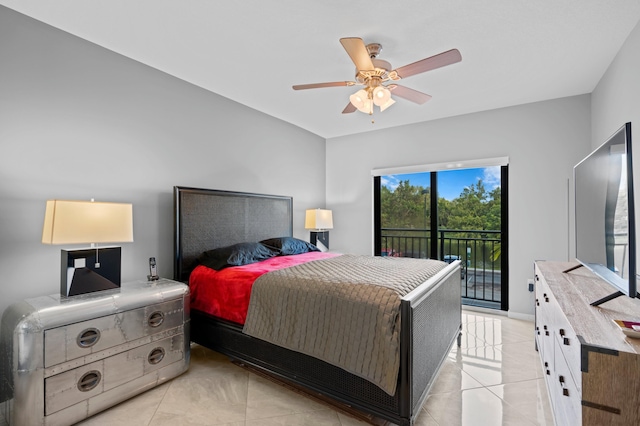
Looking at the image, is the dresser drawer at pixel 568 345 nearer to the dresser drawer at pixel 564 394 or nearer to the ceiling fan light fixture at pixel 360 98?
the dresser drawer at pixel 564 394

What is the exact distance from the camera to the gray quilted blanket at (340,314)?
1.67 meters

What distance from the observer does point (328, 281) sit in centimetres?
204

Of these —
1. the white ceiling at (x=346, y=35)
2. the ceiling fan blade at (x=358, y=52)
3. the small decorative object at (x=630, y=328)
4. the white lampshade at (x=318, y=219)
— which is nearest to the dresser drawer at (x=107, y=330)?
the white ceiling at (x=346, y=35)

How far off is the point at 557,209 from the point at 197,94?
4.25 metres

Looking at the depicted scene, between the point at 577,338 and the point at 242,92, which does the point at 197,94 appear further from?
the point at 577,338

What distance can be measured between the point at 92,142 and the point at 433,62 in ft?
8.64

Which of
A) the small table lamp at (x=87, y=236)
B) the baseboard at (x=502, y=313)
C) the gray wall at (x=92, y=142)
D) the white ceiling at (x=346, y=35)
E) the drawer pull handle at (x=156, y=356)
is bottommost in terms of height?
the baseboard at (x=502, y=313)

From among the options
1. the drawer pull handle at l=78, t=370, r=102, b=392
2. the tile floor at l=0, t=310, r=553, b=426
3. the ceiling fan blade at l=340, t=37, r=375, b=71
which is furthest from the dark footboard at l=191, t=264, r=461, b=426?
the ceiling fan blade at l=340, t=37, r=375, b=71

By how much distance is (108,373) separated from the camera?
1.96m

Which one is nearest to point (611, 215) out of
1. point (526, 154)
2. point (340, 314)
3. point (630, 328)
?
point (630, 328)

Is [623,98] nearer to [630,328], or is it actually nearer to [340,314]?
[630,328]

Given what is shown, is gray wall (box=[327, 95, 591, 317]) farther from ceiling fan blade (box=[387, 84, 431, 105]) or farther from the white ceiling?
ceiling fan blade (box=[387, 84, 431, 105])

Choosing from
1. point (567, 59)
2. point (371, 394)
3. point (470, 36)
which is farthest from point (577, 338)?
point (567, 59)

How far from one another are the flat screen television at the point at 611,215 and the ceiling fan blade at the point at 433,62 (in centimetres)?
95
